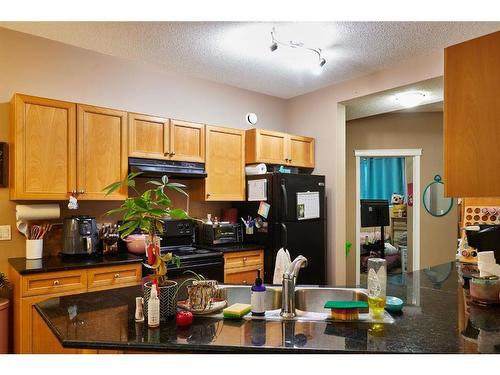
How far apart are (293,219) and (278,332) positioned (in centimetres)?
251

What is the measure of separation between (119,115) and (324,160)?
7.86 feet

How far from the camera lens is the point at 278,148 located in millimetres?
4184

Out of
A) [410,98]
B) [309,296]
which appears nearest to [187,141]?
[309,296]

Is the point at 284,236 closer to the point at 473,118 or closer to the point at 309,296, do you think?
the point at 309,296

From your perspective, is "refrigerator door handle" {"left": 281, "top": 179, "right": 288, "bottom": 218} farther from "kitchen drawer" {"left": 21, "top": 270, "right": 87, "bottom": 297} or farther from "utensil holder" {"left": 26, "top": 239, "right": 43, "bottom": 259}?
"utensil holder" {"left": 26, "top": 239, "right": 43, "bottom": 259}

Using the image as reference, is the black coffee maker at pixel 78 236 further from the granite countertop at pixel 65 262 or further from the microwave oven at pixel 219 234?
the microwave oven at pixel 219 234

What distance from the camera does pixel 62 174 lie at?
2.87 m

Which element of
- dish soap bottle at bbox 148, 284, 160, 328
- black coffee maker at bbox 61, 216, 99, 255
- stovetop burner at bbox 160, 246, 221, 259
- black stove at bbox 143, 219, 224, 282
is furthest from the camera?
stovetop burner at bbox 160, 246, 221, 259

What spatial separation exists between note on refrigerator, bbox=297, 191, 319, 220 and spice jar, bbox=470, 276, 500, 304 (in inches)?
85.4

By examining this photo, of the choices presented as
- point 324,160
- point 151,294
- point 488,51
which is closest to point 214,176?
point 324,160

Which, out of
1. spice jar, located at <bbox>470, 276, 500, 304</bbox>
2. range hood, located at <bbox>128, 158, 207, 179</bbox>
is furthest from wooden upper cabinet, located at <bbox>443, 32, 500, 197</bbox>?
range hood, located at <bbox>128, 158, 207, 179</bbox>

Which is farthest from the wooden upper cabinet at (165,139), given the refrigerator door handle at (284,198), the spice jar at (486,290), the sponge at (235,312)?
the spice jar at (486,290)

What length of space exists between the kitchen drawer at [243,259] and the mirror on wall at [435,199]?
110 inches

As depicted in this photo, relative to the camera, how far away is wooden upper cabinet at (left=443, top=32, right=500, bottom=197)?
59.6 inches
